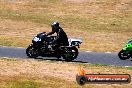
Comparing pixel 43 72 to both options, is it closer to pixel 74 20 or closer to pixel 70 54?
pixel 70 54

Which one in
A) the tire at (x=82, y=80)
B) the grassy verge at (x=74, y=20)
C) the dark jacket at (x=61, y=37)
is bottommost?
the grassy verge at (x=74, y=20)

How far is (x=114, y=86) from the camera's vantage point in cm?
1839

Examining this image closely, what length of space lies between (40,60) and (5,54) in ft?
8.62

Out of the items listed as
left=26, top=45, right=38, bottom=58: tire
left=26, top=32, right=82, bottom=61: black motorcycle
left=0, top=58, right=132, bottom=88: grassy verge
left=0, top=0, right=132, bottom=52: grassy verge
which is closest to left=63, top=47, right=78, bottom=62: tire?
left=26, top=32, right=82, bottom=61: black motorcycle

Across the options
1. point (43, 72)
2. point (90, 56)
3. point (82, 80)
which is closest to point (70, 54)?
point (90, 56)

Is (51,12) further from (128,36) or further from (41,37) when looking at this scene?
(41,37)

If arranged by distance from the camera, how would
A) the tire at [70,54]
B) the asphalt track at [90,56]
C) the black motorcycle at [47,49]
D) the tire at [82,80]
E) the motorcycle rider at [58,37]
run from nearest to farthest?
the tire at [82,80]
the motorcycle rider at [58,37]
the black motorcycle at [47,49]
the tire at [70,54]
the asphalt track at [90,56]

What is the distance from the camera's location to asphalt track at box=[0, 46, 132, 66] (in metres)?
23.8

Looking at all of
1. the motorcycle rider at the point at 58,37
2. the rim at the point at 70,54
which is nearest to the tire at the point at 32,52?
the motorcycle rider at the point at 58,37

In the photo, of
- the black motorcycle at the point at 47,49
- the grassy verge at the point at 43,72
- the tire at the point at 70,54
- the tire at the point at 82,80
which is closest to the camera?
the tire at the point at 82,80

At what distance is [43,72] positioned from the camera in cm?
1981

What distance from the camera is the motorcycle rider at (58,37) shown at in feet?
74.7

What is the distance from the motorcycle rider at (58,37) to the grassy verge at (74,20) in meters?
5.38

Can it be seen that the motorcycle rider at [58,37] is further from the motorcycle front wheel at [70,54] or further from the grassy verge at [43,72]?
the grassy verge at [43,72]
